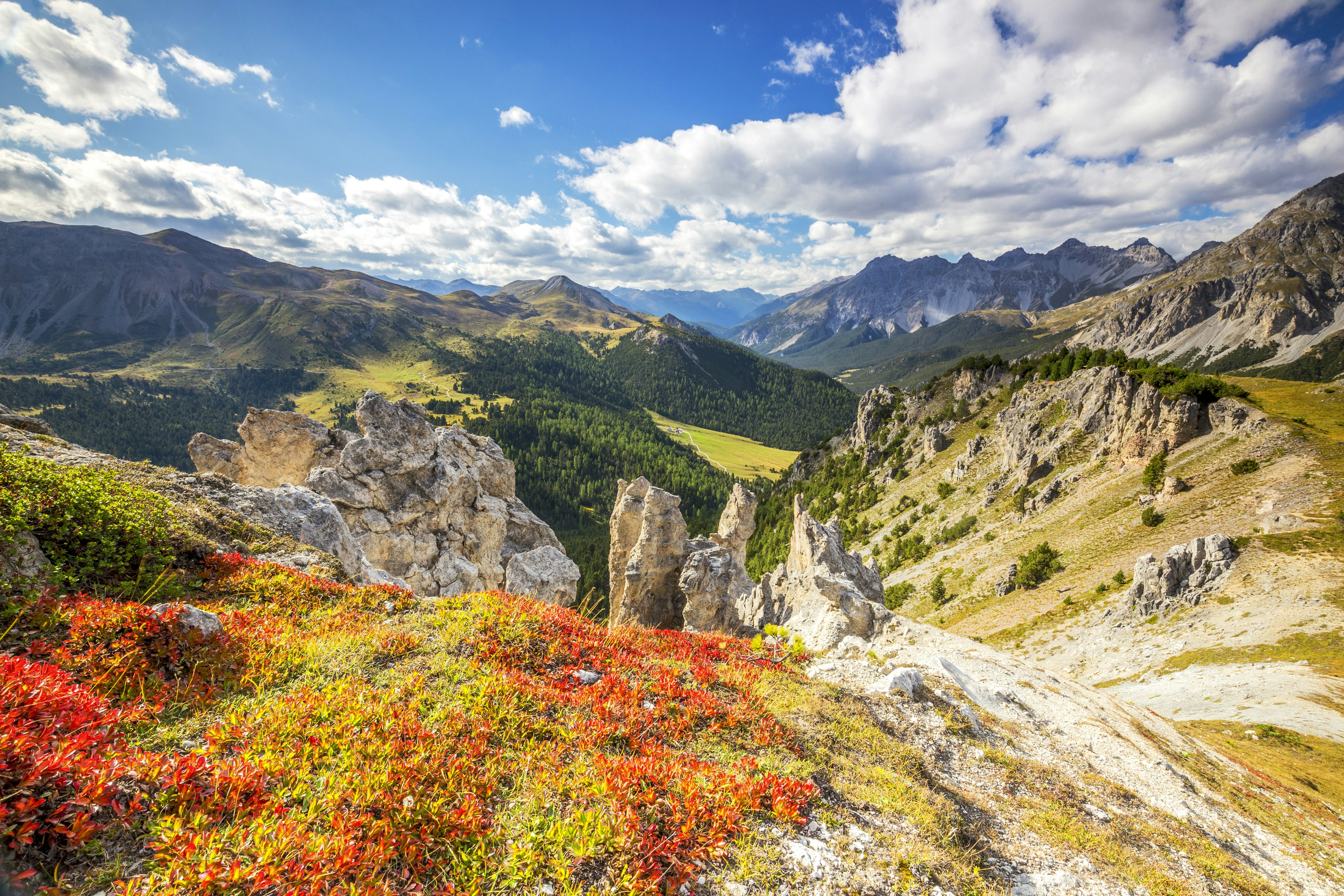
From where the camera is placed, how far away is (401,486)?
35656 millimetres

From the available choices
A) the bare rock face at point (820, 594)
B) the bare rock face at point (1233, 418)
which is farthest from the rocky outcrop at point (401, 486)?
the bare rock face at point (1233, 418)

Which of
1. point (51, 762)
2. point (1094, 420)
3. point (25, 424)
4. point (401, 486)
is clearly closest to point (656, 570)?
point (401, 486)

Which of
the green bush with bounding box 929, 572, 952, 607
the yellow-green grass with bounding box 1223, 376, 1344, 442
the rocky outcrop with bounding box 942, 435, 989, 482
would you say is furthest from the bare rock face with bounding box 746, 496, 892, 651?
the rocky outcrop with bounding box 942, 435, 989, 482

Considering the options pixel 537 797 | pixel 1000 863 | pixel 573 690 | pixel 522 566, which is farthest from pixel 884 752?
pixel 522 566

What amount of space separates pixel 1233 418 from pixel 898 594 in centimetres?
3977

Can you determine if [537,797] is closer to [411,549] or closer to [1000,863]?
[1000,863]

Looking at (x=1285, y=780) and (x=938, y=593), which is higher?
(x=1285, y=780)

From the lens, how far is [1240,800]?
14828mm

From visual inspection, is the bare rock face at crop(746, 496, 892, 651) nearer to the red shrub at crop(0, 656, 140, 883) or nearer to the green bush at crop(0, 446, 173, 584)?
the red shrub at crop(0, 656, 140, 883)

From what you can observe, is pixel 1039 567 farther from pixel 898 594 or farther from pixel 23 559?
pixel 23 559

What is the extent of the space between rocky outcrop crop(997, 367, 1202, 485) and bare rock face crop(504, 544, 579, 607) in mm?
66046

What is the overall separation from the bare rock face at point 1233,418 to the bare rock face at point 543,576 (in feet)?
226

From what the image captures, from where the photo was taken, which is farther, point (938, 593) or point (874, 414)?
point (874, 414)

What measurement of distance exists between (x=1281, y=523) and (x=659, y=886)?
5878 centimetres
